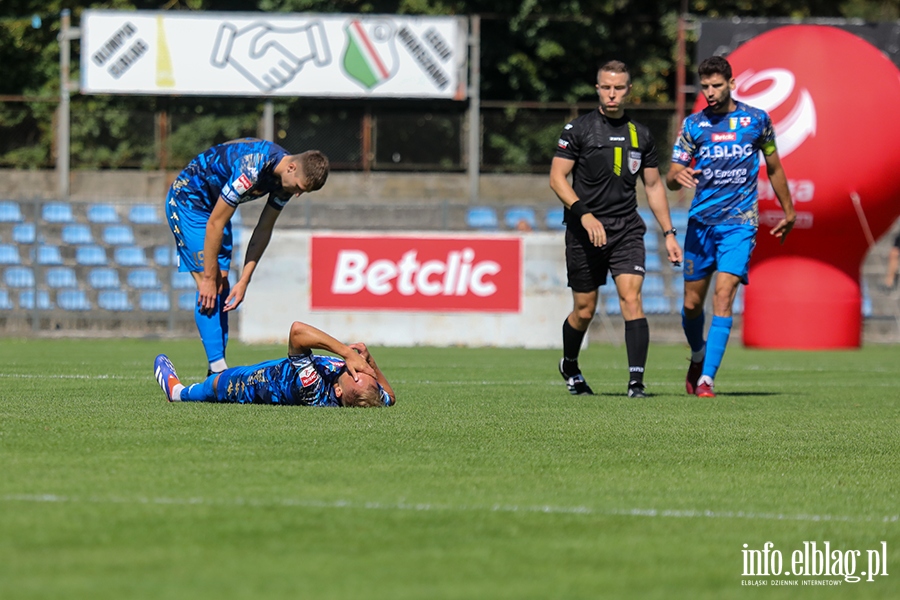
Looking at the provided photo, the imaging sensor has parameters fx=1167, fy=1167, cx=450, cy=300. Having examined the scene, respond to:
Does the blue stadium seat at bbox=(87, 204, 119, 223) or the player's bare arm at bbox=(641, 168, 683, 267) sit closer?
the player's bare arm at bbox=(641, 168, 683, 267)

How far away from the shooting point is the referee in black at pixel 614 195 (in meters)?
7.99

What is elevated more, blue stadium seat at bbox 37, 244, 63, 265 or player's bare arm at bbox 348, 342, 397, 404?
blue stadium seat at bbox 37, 244, 63, 265

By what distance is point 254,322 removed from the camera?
1563cm

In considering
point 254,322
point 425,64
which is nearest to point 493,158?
point 425,64

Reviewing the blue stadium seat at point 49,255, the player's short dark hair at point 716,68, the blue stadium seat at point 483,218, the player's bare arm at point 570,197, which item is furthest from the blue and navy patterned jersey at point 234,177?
the blue stadium seat at point 483,218

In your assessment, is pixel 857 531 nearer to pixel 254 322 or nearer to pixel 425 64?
pixel 254 322

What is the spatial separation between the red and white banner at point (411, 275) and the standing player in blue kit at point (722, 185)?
736 centimetres

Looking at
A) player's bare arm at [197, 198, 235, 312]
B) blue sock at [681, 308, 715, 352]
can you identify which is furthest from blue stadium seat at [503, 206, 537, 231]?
player's bare arm at [197, 198, 235, 312]

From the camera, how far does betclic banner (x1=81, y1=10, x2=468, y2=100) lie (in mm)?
22938

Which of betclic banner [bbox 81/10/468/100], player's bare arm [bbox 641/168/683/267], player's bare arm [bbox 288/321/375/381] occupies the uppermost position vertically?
betclic banner [bbox 81/10/468/100]

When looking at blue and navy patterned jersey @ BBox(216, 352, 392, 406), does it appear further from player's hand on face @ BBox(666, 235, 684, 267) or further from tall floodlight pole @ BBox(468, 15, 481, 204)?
tall floodlight pole @ BBox(468, 15, 481, 204)

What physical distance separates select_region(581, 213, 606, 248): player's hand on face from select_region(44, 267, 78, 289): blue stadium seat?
1269 centimetres

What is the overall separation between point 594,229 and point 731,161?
127 cm

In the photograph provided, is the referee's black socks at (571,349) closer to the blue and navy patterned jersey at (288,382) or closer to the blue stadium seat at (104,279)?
the blue and navy patterned jersey at (288,382)
